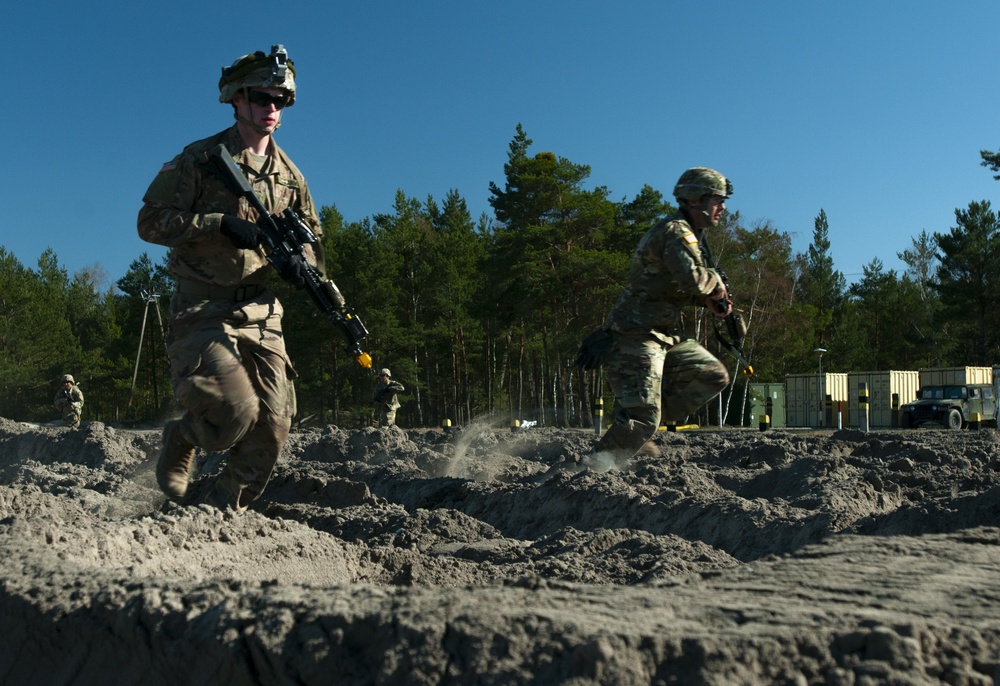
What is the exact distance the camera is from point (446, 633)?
2.37 metres

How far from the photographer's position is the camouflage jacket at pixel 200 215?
193 inches

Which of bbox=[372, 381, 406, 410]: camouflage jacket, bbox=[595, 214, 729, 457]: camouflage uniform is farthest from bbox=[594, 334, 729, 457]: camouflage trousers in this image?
bbox=[372, 381, 406, 410]: camouflage jacket

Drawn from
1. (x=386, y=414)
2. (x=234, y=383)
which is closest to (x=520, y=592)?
(x=234, y=383)

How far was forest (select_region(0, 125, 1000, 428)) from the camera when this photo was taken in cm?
3872

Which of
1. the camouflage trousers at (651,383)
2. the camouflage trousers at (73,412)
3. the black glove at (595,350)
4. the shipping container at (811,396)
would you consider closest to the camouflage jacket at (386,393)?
the camouflage trousers at (73,412)

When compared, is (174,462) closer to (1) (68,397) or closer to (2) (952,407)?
(1) (68,397)

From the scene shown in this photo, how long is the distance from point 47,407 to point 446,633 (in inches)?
2400

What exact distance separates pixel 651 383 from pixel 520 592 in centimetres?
414

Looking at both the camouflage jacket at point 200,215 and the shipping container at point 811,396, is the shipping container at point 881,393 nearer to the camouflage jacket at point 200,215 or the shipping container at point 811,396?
the shipping container at point 811,396

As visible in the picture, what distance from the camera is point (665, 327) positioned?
698cm

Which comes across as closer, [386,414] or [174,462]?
[174,462]

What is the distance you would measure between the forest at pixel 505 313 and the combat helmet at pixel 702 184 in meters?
24.2

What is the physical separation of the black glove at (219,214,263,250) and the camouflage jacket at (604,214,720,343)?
2.85 meters

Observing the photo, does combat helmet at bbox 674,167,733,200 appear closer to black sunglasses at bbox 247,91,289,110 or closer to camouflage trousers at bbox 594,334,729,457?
camouflage trousers at bbox 594,334,729,457
